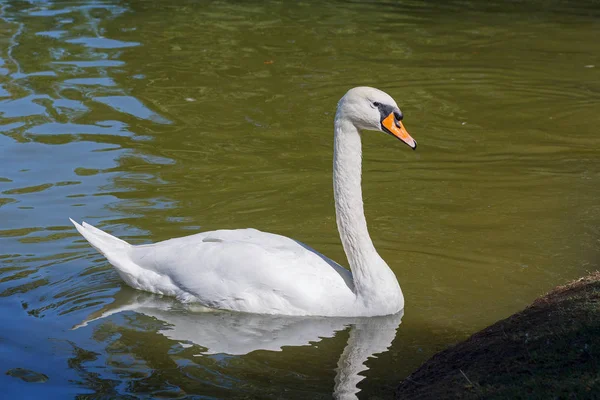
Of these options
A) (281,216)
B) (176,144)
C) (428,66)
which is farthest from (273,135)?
(428,66)

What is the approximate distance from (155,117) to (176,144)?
1.06 m

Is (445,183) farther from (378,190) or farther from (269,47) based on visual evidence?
(269,47)

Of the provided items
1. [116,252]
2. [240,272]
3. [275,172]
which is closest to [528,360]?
[240,272]

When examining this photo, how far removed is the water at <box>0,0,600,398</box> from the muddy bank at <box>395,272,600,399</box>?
1.27 ft

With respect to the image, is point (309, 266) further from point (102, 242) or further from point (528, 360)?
point (528, 360)

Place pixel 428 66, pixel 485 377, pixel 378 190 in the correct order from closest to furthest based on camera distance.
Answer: pixel 485 377
pixel 378 190
pixel 428 66

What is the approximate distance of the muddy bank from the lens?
448cm

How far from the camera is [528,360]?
15.7ft

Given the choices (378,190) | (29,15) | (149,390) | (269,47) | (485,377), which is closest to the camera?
(485,377)

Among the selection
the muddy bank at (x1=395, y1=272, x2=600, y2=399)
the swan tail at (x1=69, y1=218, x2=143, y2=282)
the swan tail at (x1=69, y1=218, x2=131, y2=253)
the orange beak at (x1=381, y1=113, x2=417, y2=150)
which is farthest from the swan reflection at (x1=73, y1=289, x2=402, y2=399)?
the orange beak at (x1=381, y1=113, x2=417, y2=150)

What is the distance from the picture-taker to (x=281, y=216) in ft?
26.9

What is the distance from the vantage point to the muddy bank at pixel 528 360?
448 centimetres

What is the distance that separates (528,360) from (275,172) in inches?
191

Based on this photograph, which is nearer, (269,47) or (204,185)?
(204,185)
